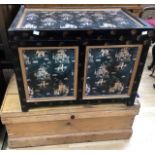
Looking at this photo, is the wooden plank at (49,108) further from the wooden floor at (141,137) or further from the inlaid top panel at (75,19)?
the inlaid top panel at (75,19)

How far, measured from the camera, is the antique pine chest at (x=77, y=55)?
91 cm

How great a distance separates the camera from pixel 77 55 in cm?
97

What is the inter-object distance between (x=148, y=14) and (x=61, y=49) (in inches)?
65.5

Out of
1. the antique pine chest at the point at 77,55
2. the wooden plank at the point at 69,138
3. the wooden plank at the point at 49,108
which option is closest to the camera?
the antique pine chest at the point at 77,55

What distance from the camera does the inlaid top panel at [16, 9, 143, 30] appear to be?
3.08 feet

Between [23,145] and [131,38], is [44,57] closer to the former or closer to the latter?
[131,38]

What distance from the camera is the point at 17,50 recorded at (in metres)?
0.92

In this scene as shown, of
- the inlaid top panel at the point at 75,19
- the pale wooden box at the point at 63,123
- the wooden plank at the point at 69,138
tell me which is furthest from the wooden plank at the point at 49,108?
the inlaid top panel at the point at 75,19

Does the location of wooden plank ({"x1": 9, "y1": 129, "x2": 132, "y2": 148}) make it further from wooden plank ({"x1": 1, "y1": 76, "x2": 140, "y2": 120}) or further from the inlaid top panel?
the inlaid top panel

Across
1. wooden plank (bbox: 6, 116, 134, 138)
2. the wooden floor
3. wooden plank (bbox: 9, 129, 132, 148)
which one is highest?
wooden plank (bbox: 6, 116, 134, 138)

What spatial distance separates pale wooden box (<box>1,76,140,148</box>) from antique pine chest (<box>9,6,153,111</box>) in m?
0.05

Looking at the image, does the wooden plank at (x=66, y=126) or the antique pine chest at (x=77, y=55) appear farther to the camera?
the wooden plank at (x=66, y=126)

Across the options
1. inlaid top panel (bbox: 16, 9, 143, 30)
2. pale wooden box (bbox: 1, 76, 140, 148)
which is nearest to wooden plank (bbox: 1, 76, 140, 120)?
pale wooden box (bbox: 1, 76, 140, 148)
